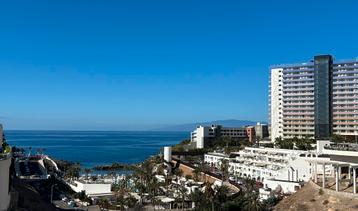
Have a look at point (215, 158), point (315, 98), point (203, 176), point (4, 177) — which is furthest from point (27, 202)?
point (315, 98)

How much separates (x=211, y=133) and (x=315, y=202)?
96.7 metres

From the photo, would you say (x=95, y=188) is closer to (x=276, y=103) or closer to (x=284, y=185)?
(x=284, y=185)

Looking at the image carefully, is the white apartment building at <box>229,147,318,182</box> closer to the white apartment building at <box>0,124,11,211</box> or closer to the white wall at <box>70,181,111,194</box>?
the white wall at <box>70,181,111,194</box>

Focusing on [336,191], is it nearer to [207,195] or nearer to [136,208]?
[207,195]

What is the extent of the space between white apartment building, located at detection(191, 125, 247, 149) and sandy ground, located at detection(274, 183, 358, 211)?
88.7 metres

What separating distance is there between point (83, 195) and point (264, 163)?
1450 inches

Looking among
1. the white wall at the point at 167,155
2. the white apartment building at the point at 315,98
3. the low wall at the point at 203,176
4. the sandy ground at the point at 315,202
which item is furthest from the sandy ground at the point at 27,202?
the white apartment building at the point at 315,98

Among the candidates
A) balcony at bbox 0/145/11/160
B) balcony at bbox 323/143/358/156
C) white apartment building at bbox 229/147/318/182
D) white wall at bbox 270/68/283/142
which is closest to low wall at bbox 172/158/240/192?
white apartment building at bbox 229/147/318/182

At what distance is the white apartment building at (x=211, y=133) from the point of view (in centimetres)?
13088

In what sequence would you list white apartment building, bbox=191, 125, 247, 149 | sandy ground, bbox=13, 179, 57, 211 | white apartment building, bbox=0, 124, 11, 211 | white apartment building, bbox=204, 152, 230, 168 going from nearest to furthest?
white apartment building, bbox=0, 124, 11, 211, sandy ground, bbox=13, 179, 57, 211, white apartment building, bbox=204, 152, 230, 168, white apartment building, bbox=191, 125, 247, 149

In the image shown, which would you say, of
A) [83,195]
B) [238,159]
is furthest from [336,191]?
[238,159]

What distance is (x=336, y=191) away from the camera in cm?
3662

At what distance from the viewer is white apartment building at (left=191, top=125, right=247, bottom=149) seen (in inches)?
5153

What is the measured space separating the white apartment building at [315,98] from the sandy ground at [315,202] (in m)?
68.9
